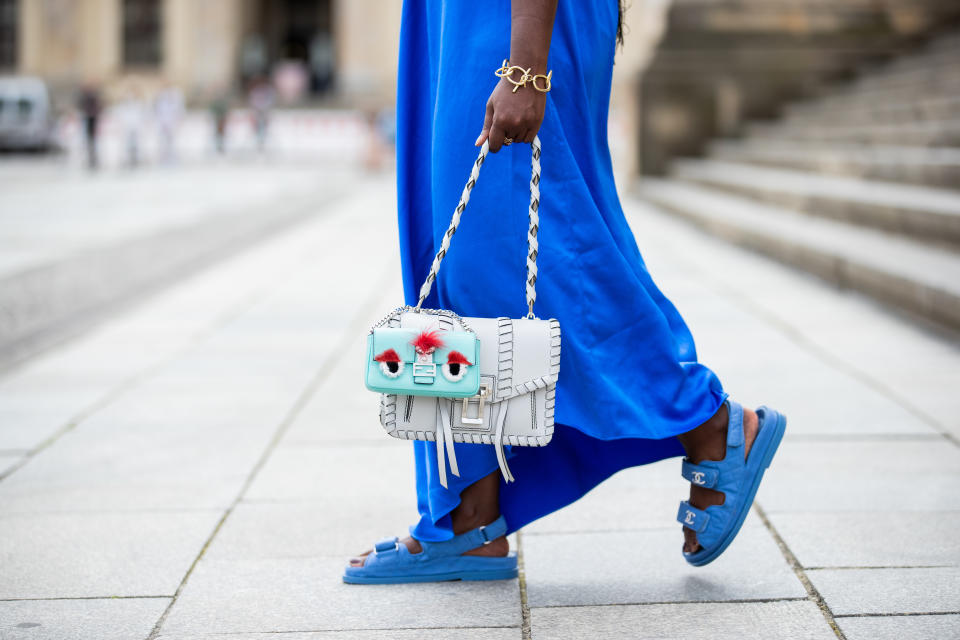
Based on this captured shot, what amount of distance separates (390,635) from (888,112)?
8.93 metres

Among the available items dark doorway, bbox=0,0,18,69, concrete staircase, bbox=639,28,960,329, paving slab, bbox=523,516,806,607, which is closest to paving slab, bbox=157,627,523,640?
paving slab, bbox=523,516,806,607

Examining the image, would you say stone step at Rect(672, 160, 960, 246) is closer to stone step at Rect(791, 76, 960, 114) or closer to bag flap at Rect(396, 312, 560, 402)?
stone step at Rect(791, 76, 960, 114)

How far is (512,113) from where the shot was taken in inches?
79.9

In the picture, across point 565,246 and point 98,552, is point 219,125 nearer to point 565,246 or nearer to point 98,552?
point 98,552

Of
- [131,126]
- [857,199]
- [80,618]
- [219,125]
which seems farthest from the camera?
[219,125]

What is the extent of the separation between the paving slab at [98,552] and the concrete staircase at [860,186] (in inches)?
146

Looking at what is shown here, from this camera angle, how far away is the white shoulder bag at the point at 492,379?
207cm

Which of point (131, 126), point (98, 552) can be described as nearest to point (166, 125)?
point (131, 126)

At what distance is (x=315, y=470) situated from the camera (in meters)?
3.35

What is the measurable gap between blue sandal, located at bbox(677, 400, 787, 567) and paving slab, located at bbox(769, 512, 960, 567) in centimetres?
30

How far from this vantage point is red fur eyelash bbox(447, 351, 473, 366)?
2029mm

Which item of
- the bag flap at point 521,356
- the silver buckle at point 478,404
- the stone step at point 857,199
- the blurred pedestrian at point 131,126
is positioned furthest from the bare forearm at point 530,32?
the blurred pedestrian at point 131,126

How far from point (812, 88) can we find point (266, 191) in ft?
26.0

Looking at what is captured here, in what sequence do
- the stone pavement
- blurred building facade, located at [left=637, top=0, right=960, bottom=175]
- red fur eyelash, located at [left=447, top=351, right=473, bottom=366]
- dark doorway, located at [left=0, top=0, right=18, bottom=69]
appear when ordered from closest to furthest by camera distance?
red fur eyelash, located at [left=447, top=351, right=473, bottom=366]
the stone pavement
blurred building facade, located at [left=637, top=0, right=960, bottom=175]
dark doorway, located at [left=0, top=0, right=18, bottom=69]
